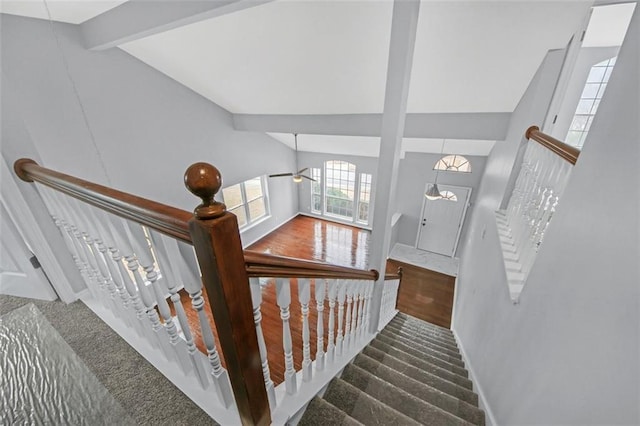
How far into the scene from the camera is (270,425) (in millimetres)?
910

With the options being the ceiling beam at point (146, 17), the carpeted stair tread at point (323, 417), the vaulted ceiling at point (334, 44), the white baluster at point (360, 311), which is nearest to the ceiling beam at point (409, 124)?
the vaulted ceiling at point (334, 44)

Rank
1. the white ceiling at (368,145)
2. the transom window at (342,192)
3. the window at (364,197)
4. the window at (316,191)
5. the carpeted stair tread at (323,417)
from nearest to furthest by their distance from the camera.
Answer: the carpeted stair tread at (323,417), the white ceiling at (368,145), the window at (364,197), the transom window at (342,192), the window at (316,191)

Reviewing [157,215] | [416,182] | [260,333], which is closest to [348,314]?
[260,333]

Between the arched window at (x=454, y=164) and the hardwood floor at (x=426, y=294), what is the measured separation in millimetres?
2324

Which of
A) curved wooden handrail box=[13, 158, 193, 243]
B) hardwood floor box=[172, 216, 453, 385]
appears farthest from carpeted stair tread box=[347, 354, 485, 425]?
curved wooden handrail box=[13, 158, 193, 243]

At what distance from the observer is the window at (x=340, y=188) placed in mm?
6672

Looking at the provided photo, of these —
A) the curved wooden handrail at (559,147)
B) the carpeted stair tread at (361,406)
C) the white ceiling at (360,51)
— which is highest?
the white ceiling at (360,51)

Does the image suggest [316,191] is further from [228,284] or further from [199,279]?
[228,284]

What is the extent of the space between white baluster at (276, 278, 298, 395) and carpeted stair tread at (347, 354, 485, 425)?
2.77ft

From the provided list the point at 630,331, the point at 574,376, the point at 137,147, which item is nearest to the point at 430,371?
the point at 574,376

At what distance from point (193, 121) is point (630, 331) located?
469 cm

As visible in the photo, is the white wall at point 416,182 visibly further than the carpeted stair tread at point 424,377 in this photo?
Yes

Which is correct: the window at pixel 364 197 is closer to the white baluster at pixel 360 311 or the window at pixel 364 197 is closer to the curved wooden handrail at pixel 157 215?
the white baluster at pixel 360 311

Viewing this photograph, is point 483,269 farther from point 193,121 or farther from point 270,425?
point 193,121
